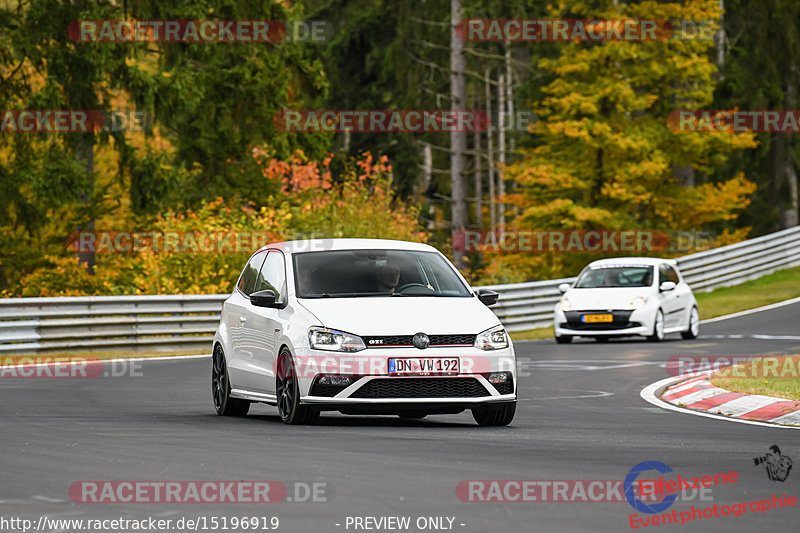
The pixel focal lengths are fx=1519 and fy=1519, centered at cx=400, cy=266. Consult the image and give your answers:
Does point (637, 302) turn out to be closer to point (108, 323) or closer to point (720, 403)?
point (108, 323)

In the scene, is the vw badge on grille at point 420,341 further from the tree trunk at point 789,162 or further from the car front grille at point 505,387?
the tree trunk at point 789,162

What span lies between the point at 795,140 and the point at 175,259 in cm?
2829

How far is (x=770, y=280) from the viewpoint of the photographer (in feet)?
135

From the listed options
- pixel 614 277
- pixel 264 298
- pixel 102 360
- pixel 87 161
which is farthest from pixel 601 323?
pixel 87 161

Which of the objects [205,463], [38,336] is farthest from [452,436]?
[38,336]

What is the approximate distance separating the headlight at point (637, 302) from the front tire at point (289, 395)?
1528 centimetres

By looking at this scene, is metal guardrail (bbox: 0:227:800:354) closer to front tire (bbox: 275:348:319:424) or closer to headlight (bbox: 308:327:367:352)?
front tire (bbox: 275:348:319:424)

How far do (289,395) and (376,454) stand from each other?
98.9 inches

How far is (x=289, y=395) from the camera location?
1309 centimetres

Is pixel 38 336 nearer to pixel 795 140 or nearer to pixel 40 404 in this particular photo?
pixel 40 404

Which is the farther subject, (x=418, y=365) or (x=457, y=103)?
(x=457, y=103)

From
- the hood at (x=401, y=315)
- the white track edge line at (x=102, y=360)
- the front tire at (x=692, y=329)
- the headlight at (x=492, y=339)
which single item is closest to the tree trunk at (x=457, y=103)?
the front tire at (x=692, y=329)

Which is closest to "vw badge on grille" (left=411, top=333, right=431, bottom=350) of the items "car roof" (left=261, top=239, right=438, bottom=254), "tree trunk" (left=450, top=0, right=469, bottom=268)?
"car roof" (left=261, top=239, right=438, bottom=254)

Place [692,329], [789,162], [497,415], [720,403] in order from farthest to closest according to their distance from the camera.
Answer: [789,162] → [692,329] → [720,403] → [497,415]
